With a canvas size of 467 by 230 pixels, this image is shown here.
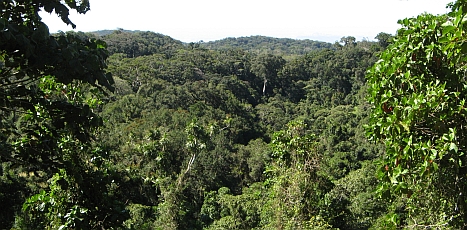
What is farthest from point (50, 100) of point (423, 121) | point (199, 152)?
point (199, 152)

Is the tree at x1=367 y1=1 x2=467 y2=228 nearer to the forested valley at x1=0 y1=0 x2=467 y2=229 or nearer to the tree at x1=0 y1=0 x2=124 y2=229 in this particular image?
the forested valley at x1=0 y1=0 x2=467 y2=229

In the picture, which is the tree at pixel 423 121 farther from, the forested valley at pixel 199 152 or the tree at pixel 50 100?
the tree at pixel 50 100

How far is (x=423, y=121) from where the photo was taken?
2025 mm

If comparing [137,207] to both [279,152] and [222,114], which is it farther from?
[222,114]

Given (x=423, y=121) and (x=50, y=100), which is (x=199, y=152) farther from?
(x=423, y=121)

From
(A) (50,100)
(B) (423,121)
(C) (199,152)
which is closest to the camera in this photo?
(B) (423,121)

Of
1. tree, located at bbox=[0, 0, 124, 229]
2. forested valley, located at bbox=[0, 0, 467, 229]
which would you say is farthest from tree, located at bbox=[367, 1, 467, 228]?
tree, located at bbox=[0, 0, 124, 229]

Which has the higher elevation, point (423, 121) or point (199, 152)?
point (423, 121)

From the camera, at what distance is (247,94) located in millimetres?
43344

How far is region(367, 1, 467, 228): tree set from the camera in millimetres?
1915

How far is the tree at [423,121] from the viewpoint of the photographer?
6.28ft

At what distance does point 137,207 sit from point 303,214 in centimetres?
1048

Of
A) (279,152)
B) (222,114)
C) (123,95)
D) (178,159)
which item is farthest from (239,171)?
(279,152)

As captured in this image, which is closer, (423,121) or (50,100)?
(423,121)
